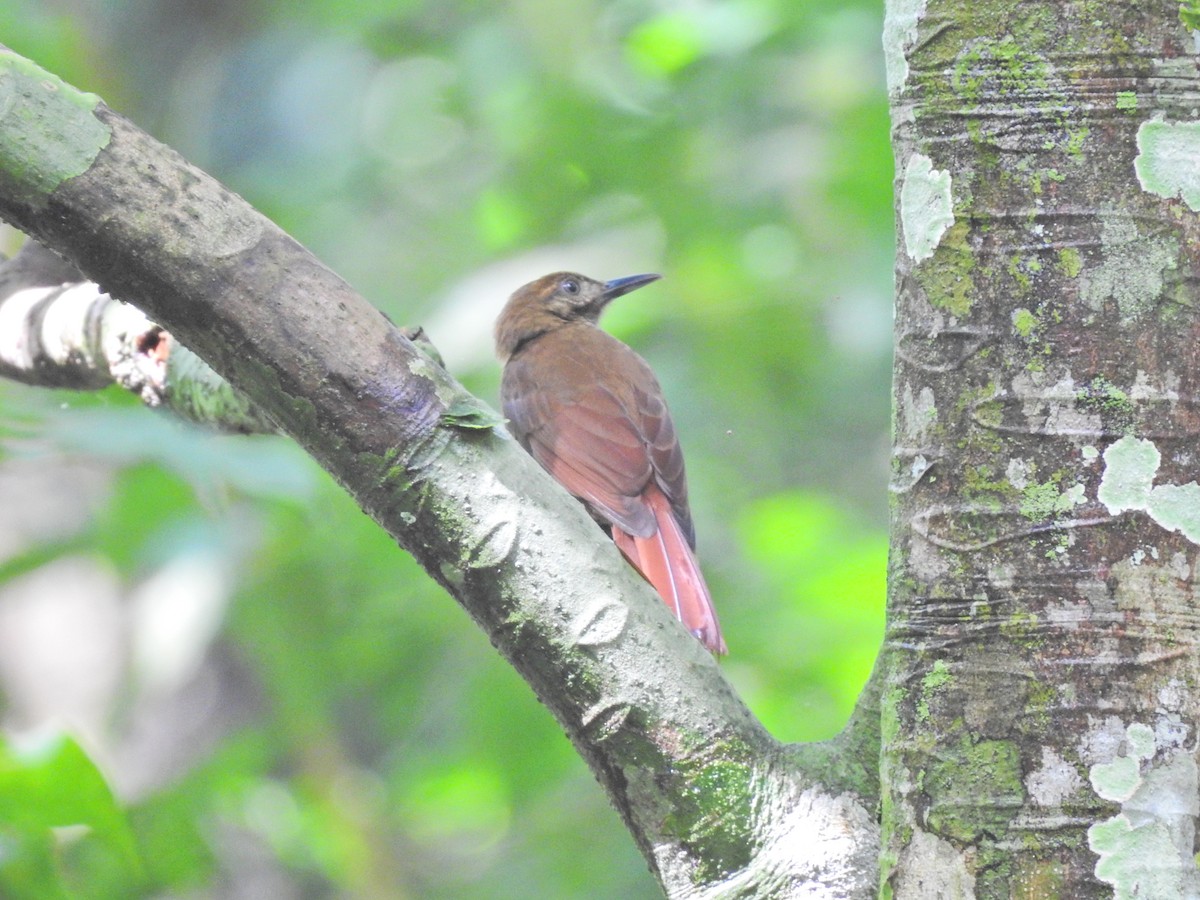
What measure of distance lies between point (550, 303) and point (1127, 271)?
4285 mm

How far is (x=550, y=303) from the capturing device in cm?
573

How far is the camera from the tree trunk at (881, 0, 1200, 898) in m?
1.49

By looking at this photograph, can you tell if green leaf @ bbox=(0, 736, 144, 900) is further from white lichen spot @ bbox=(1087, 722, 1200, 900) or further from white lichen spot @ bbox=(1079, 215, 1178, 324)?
white lichen spot @ bbox=(1079, 215, 1178, 324)

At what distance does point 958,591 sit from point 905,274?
395 millimetres

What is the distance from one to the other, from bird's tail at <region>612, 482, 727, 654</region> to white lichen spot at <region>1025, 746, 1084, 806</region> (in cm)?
211

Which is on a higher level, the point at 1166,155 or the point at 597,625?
the point at 1166,155

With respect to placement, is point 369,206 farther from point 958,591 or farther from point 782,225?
point 958,591

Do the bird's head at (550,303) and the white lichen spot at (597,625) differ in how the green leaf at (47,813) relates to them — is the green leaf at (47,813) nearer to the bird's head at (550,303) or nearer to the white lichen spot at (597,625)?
the white lichen spot at (597,625)

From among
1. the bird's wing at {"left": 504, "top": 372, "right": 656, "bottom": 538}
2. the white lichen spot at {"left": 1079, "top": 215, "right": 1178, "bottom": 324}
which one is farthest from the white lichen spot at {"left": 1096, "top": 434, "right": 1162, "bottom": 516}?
the bird's wing at {"left": 504, "top": 372, "right": 656, "bottom": 538}

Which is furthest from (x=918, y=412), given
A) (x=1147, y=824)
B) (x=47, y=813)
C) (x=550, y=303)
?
(x=550, y=303)

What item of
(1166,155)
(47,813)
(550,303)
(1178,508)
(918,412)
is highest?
(550,303)

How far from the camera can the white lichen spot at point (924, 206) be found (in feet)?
5.33

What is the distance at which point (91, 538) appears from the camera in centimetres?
413

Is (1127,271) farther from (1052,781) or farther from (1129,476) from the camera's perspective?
(1052,781)
